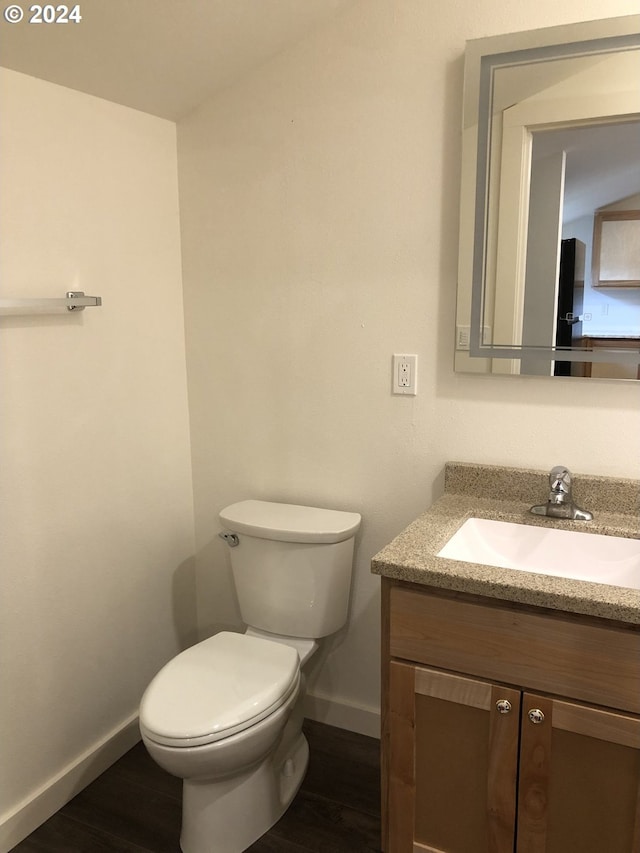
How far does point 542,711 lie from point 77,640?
4.22 feet

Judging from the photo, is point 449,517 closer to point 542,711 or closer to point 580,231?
point 542,711

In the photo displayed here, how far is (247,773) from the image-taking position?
69.7 inches

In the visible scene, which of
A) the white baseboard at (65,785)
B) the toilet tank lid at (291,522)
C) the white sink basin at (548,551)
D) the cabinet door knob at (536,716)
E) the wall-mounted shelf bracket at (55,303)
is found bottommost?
the white baseboard at (65,785)

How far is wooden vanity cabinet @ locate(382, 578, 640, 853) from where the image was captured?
1.31 meters

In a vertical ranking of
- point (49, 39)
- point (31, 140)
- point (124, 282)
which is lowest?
point (124, 282)

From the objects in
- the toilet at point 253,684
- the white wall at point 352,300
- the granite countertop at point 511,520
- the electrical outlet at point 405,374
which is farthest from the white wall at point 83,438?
the granite countertop at point 511,520

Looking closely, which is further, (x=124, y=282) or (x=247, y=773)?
(x=124, y=282)

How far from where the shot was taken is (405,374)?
6.42 ft

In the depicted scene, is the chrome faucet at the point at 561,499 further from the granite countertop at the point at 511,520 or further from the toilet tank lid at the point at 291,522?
the toilet tank lid at the point at 291,522

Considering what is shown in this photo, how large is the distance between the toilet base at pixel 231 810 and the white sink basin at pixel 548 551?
0.79m

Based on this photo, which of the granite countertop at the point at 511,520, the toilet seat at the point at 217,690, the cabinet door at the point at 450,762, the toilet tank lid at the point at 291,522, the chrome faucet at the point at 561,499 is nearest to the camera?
the granite countertop at the point at 511,520

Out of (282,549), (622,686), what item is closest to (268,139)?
(282,549)

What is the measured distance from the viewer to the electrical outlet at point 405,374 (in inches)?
76.4

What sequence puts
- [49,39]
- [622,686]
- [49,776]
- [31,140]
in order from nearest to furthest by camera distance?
[622,686] < [49,39] < [31,140] < [49,776]
